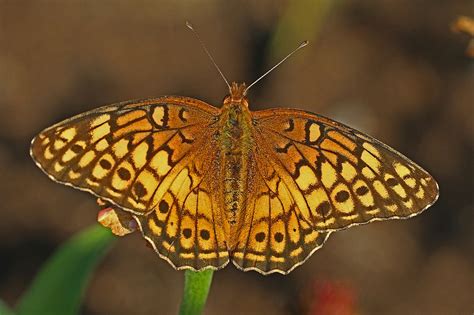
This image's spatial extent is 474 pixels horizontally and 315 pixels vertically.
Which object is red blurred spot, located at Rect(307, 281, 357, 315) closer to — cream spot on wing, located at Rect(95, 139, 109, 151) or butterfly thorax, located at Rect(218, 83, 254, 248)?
butterfly thorax, located at Rect(218, 83, 254, 248)

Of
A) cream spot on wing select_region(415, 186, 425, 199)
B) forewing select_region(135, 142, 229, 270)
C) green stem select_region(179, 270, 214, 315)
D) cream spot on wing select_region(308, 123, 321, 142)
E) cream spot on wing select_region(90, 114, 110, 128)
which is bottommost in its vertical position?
green stem select_region(179, 270, 214, 315)

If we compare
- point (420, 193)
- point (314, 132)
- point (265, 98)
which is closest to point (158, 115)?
point (314, 132)

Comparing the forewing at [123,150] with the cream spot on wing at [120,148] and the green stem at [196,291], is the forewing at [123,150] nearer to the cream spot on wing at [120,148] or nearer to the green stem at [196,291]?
the cream spot on wing at [120,148]

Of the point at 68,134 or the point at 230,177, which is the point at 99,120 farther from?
the point at 230,177

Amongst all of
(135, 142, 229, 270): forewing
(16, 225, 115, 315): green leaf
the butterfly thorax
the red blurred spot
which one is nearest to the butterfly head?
the butterfly thorax

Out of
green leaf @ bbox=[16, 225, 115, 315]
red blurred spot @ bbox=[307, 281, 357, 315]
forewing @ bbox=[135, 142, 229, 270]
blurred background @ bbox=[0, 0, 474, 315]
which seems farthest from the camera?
blurred background @ bbox=[0, 0, 474, 315]
